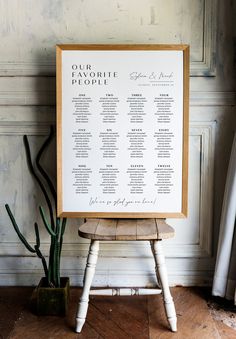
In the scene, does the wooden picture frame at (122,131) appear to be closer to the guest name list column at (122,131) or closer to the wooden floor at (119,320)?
the guest name list column at (122,131)

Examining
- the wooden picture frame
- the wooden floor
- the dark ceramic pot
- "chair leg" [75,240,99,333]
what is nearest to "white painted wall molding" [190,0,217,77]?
the wooden picture frame

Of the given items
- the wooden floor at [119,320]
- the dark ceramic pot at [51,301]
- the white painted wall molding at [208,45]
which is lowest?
the wooden floor at [119,320]

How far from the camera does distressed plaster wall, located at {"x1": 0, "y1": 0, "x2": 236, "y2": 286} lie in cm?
229

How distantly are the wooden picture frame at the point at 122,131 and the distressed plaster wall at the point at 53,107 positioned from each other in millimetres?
200

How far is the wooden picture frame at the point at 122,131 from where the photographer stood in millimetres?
2154

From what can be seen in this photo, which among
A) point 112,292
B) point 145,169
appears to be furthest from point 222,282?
point 145,169

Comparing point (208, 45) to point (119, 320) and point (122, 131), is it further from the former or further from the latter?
point (119, 320)

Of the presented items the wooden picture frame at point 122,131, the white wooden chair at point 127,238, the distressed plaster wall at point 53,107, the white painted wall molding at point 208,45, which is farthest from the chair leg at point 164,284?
the white painted wall molding at point 208,45

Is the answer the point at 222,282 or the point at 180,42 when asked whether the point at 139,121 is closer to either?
the point at 180,42

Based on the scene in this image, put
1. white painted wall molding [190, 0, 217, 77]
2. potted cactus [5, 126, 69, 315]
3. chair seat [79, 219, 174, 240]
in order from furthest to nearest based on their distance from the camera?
white painted wall molding [190, 0, 217, 77] → potted cactus [5, 126, 69, 315] → chair seat [79, 219, 174, 240]

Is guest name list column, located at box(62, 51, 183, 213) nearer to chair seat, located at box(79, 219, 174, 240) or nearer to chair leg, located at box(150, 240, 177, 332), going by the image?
chair seat, located at box(79, 219, 174, 240)

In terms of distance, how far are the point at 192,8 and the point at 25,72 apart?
101cm

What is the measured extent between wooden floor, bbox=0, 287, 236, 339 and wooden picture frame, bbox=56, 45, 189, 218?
0.52 metres

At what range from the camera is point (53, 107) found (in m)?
2.37
